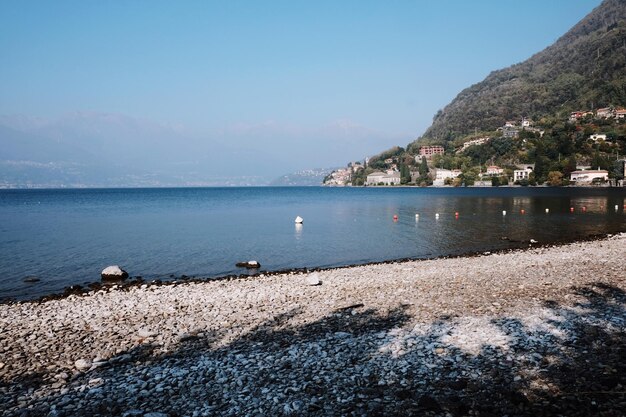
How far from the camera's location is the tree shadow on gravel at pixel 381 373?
23.9 feet

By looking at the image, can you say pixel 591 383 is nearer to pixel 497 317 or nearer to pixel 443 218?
pixel 497 317

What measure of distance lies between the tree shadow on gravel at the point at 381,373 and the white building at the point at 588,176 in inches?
7003

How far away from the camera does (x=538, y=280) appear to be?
17016mm

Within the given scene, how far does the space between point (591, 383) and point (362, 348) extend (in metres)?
4.57

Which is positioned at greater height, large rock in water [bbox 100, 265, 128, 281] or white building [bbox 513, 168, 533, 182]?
white building [bbox 513, 168, 533, 182]

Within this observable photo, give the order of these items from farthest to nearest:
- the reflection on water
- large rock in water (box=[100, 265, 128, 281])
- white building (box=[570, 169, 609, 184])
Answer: white building (box=[570, 169, 609, 184]), the reflection on water, large rock in water (box=[100, 265, 128, 281])

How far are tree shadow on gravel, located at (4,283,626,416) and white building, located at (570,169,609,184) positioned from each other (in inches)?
7003

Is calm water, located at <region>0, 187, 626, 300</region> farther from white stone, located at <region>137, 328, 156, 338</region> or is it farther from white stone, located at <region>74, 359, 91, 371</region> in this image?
white stone, located at <region>74, 359, 91, 371</region>

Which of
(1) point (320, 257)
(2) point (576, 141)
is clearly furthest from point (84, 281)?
(2) point (576, 141)

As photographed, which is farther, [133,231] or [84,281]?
[133,231]

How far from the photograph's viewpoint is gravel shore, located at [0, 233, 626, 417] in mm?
7484

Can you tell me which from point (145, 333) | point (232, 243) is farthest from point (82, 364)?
point (232, 243)

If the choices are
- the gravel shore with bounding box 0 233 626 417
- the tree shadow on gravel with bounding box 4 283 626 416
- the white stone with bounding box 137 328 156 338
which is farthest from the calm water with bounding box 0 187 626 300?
the tree shadow on gravel with bounding box 4 283 626 416

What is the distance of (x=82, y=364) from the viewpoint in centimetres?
962
